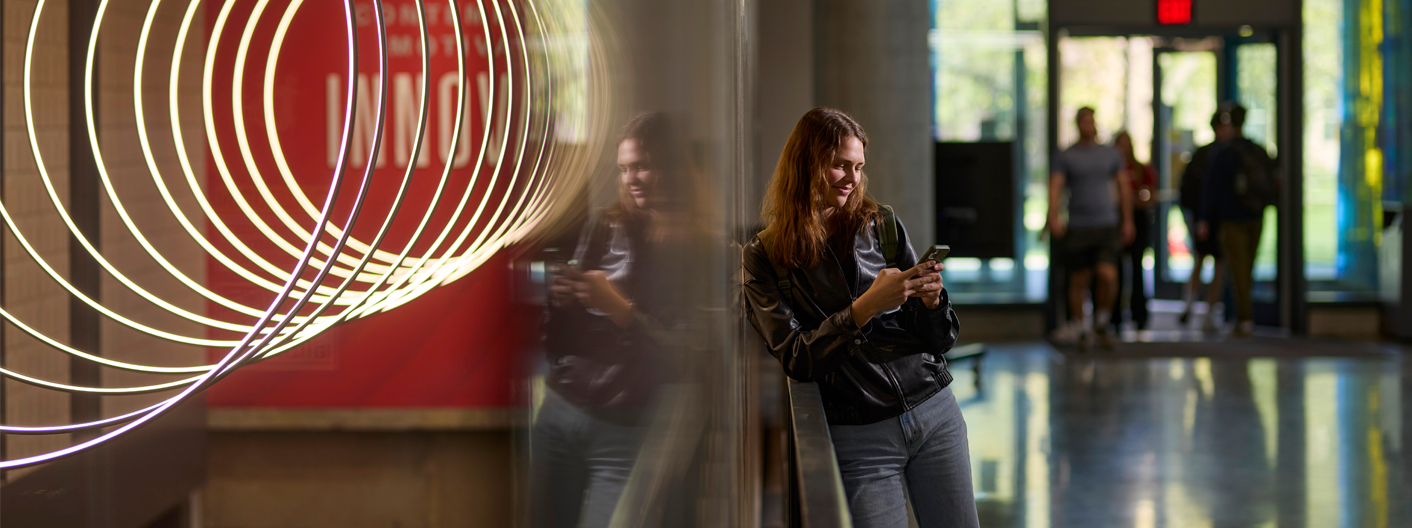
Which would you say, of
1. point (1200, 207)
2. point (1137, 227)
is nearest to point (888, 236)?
point (1137, 227)

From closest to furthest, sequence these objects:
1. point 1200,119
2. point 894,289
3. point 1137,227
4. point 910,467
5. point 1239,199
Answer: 1. point 894,289
2. point 910,467
3. point 1239,199
4. point 1137,227
5. point 1200,119

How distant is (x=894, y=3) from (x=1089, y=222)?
6.30 ft

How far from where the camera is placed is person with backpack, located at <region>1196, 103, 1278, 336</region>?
752cm

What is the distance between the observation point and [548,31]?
454 mm

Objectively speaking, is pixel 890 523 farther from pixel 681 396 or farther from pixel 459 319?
pixel 459 319

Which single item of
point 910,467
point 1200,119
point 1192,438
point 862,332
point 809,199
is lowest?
point 1192,438

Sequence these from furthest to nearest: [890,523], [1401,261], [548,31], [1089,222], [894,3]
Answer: [1401,261]
[1089,222]
[894,3]
[890,523]
[548,31]

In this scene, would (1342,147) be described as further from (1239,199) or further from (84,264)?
(84,264)

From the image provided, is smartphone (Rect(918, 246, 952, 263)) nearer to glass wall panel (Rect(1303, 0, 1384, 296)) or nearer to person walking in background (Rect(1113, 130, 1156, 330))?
person walking in background (Rect(1113, 130, 1156, 330))

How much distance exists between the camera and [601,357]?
0.51m

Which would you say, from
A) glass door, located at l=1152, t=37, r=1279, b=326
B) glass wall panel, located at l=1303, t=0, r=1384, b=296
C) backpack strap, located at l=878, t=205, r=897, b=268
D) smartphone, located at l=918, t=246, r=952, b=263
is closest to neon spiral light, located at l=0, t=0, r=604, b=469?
smartphone, located at l=918, t=246, r=952, b=263

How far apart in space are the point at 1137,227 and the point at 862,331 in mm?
6608

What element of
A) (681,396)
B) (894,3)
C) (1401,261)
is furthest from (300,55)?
(1401,261)

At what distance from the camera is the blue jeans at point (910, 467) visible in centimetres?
193
